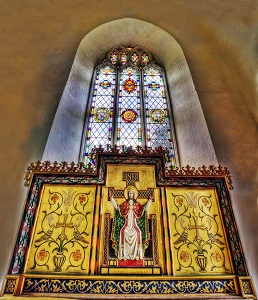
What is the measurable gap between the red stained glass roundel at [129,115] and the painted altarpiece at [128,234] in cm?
224

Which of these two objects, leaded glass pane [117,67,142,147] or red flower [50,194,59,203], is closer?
red flower [50,194,59,203]

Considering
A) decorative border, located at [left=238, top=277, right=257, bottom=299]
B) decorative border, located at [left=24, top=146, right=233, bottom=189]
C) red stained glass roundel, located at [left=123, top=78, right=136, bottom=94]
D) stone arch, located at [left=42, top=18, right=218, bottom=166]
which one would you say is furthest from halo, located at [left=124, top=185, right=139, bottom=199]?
red stained glass roundel, located at [left=123, top=78, right=136, bottom=94]

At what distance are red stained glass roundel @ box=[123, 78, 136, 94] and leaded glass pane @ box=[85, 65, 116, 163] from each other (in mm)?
294

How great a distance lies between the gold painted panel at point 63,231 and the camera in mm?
2562

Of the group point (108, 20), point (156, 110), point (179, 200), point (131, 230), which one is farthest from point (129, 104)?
point (131, 230)

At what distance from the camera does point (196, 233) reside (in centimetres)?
281

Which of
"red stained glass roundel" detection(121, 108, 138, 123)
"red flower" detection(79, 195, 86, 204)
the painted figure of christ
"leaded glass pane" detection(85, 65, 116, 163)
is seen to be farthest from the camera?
"red stained glass roundel" detection(121, 108, 138, 123)

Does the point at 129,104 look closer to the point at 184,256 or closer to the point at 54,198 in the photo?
the point at 54,198

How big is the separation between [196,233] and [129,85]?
4.37m

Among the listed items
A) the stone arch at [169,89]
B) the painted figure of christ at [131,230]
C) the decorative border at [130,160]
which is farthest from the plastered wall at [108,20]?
the painted figure of christ at [131,230]

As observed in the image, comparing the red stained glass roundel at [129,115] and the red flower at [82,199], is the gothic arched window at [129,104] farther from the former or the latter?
the red flower at [82,199]

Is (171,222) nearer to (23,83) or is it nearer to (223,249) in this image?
(223,249)

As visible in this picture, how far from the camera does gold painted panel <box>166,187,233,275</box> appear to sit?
261 cm

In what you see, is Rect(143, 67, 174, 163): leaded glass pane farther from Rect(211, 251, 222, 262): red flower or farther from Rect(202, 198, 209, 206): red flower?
Rect(211, 251, 222, 262): red flower
